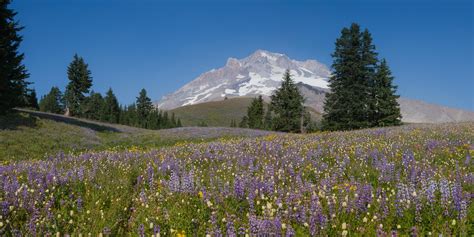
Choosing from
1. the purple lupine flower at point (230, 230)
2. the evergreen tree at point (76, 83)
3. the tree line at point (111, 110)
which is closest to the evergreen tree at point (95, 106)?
the tree line at point (111, 110)

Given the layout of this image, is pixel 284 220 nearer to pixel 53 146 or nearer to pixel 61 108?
pixel 53 146

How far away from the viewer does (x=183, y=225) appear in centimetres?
514

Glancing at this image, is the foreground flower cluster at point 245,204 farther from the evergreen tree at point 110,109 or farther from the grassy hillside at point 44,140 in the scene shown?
the evergreen tree at point 110,109

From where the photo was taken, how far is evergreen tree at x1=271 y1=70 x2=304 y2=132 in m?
55.4

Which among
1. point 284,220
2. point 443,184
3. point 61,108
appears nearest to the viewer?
point 284,220

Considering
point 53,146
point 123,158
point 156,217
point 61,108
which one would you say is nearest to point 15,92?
point 53,146

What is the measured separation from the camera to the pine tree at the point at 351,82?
43.4m

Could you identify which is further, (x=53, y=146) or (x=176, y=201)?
(x=53, y=146)

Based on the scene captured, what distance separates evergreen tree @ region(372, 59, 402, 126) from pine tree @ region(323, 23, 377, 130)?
5.10ft

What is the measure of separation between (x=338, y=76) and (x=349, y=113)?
5.17 metres

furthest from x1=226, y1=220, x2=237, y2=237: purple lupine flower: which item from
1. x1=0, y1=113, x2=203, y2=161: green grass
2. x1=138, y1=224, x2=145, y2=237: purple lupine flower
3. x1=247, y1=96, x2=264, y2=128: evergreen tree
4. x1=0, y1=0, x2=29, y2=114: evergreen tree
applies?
x1=247, y1=96, x2=264, y2=128: evergreen tree

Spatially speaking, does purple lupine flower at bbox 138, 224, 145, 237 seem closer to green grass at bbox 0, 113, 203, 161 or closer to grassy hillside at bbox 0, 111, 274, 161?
grassy hillside at bbox 0, 111, 274, 161

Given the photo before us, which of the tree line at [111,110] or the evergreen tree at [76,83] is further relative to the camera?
the tree line at [111,110]

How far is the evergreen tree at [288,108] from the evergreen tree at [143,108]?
61695 millimetres
